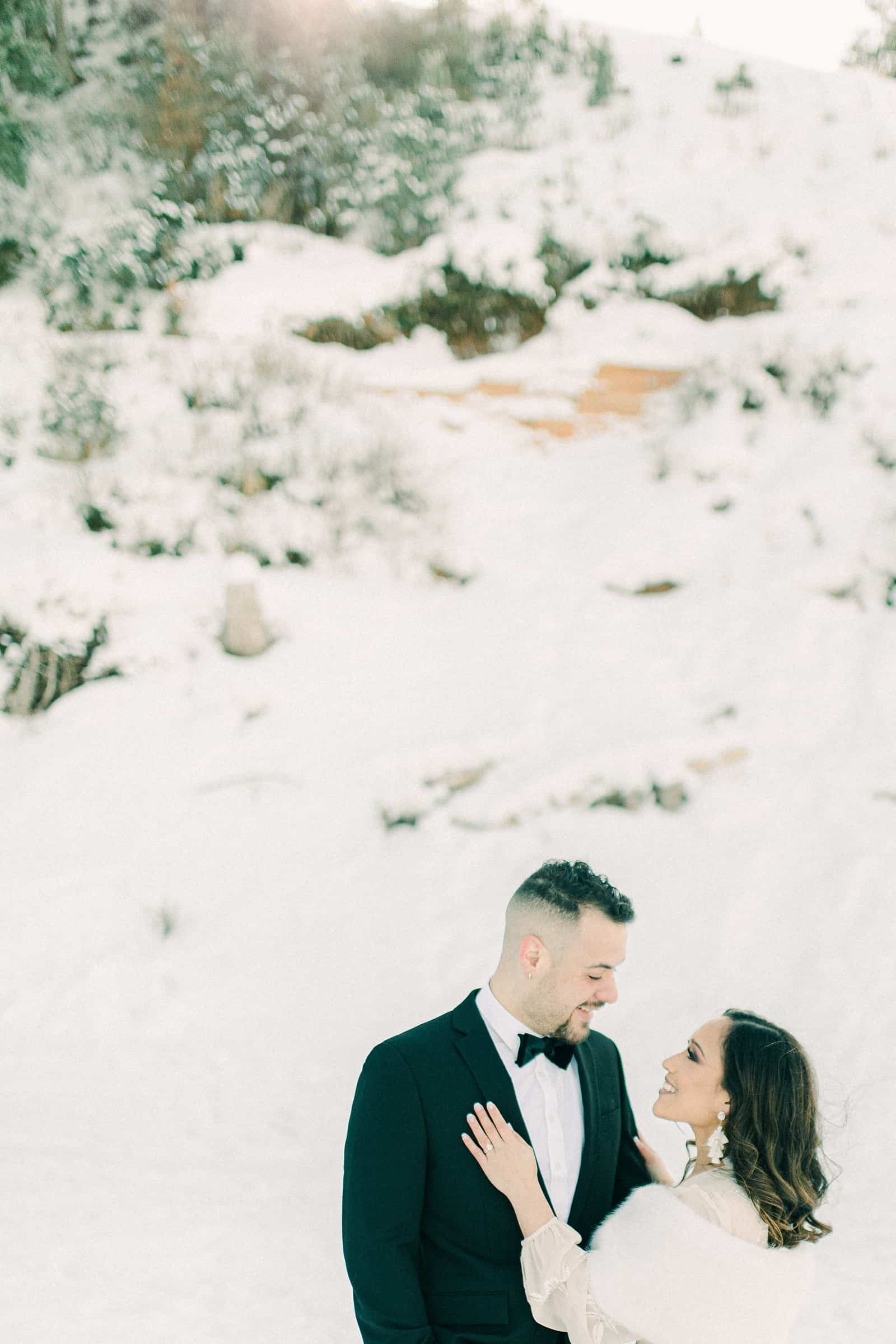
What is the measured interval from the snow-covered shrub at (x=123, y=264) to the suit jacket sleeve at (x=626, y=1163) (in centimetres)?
816

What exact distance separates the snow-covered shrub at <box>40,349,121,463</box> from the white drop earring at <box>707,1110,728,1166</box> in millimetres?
6780

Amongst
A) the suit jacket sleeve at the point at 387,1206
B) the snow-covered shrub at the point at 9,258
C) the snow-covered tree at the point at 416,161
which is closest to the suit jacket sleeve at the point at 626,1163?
the suit jacket sleeve at the point at 387,1206

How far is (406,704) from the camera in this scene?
6.16 meters

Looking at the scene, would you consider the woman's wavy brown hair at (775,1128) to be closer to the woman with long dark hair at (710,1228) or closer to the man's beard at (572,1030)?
the woman with long dark hair at (710,1228)

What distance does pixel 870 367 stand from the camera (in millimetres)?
7684

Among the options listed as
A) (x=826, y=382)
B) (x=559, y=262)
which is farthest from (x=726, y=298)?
(x=559, y=262)

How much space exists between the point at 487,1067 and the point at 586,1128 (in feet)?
0.92

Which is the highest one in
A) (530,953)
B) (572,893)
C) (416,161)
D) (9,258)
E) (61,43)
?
(61,43)

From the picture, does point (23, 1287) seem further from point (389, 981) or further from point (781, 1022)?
point (781, 1022)

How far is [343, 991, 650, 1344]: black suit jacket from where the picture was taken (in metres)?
1.68

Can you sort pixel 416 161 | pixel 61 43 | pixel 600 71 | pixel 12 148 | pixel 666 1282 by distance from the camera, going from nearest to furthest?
pixel 666 1282 → pixel 12 148 → pixel 416 161 → pixel 61 43 → pixel 600 71

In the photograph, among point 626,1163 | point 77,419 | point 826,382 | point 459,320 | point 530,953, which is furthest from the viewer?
point 459,320

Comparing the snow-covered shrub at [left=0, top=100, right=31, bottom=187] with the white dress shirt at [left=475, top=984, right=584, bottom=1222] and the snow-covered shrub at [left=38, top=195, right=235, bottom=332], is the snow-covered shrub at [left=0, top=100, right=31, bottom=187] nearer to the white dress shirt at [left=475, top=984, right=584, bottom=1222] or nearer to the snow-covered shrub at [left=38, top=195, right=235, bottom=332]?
the snow-covered shrub at [left=38, top=195, right=235, bottom=332]

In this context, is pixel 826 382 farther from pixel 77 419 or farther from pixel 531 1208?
pixel 531 1208
